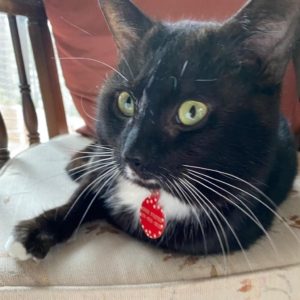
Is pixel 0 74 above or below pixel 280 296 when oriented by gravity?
above

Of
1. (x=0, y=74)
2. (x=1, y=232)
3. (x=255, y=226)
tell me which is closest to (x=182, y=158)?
(x=255, y=226)

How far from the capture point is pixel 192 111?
584 millimetres

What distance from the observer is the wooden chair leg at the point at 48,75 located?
117cm

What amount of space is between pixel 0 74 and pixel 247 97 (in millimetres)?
1242

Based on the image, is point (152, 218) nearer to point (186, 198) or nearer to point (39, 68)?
point (186, 198)

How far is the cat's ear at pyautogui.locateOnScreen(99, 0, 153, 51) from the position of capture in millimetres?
681

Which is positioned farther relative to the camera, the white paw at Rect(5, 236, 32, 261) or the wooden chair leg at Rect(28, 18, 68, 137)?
the wooden chair leg at Rect(28, 18, 68, 137)

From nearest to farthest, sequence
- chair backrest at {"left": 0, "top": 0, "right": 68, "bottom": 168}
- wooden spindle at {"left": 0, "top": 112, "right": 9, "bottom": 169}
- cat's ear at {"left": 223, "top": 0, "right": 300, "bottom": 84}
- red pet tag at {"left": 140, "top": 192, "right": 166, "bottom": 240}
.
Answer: cat's ear at {"left": 223, "top": 0, "right": 300, "bottom": 84} < red pet tag at {"left": 140, "top": 192, "right": 166, "bottom": 240} < wooden spindle at {"left": 0, "top": 112, "right": 9, "bottom": 169} < chair backrest at {"left": 0, "top": 0, "right": 68, "bottom": 168}

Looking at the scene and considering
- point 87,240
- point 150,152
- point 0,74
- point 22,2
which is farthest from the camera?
point 0,74

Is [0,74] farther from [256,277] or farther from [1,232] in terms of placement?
[256,277]

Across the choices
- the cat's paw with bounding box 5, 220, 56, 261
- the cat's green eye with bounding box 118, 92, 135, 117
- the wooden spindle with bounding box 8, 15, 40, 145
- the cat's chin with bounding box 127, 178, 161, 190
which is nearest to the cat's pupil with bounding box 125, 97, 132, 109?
the cat's green eye with bounding box 118, 92, 135, 117

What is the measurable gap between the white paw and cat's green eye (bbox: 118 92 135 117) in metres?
0.23

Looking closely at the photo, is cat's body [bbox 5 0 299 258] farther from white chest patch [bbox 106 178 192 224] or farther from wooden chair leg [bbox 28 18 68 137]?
wooden chair leg [bbox 28 18 68 137]

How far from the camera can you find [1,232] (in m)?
0.68
